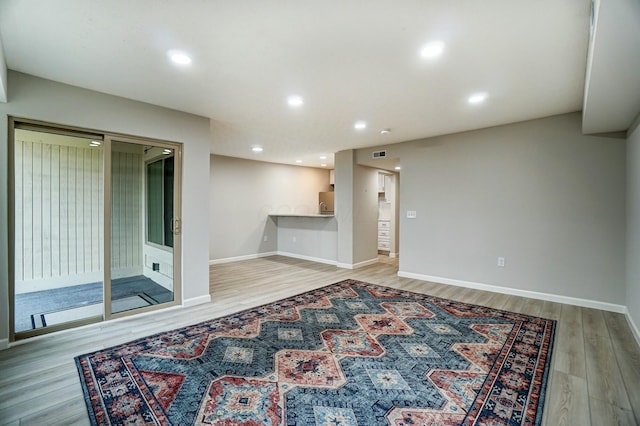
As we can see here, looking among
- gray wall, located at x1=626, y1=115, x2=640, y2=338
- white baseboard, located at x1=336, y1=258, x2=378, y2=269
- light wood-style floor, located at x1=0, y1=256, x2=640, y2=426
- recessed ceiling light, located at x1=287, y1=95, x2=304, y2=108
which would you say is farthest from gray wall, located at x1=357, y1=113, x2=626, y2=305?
recessed ceiling light, located at x1=287, y1=95, x2=304, y2=108

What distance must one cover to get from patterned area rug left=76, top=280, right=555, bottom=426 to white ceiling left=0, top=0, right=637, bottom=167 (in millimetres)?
2477

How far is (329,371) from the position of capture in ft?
7.21

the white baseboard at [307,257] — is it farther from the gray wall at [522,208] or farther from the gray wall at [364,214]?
the gray wall at [522,208]

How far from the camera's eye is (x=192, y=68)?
8.37 ft

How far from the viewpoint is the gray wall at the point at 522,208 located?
3.56 metres

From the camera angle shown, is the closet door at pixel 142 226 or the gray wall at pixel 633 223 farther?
the closet door at pixel 142 226

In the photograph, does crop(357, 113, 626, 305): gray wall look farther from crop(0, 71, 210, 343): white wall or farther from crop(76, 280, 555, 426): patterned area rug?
crop(0, 71, 210, 343): white wall

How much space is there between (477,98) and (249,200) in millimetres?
5511

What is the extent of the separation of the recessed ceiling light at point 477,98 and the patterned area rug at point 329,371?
2488mm

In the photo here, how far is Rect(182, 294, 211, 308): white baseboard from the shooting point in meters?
3.67

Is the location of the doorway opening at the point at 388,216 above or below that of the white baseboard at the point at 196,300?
above

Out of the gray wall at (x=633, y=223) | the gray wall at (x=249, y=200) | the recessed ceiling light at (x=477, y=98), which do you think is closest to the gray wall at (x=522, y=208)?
the gray wall at (x=633, y=223)

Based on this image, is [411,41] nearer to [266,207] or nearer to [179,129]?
[179,129]

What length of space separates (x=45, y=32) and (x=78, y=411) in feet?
8.40
